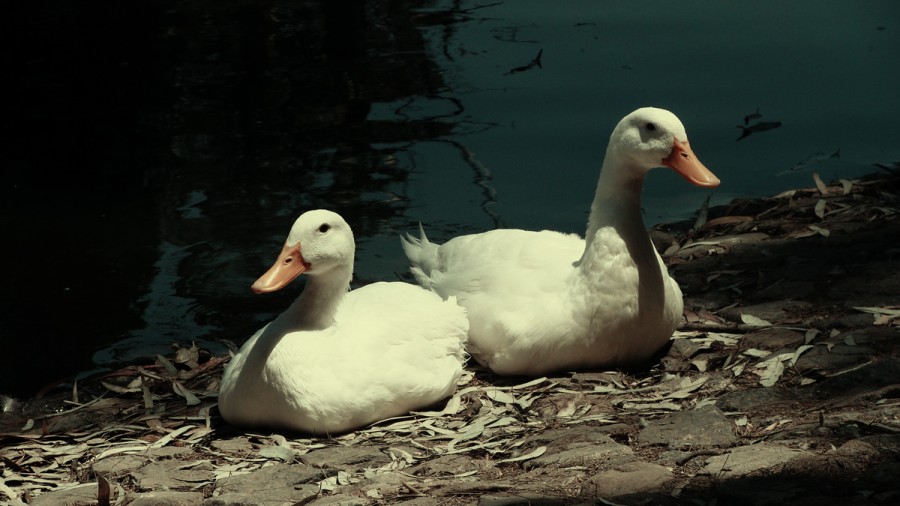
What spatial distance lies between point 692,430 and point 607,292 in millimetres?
1133

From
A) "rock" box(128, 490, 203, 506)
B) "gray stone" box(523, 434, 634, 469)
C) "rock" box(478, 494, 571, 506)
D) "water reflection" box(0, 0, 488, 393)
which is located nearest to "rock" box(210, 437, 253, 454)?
"rock" box(128, 490, 203, 506)

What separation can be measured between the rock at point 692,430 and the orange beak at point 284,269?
1.55 metres

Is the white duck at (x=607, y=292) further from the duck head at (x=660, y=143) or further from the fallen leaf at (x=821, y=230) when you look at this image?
the fallen leaf at (x=821, y=230)

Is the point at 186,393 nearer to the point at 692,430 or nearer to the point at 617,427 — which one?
the point at 617,427

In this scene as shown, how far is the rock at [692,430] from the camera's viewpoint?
415cm

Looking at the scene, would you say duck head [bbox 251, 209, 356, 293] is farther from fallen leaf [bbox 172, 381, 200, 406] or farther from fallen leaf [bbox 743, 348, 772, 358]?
fallen leaf [bbox 743, 348, 772, 358]

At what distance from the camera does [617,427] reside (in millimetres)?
4488

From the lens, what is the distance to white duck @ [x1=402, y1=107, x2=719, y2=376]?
5211mm

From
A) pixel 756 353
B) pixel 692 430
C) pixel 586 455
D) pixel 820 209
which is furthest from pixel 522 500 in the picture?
pixel 820 209

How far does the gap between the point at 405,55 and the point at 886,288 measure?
562 cm

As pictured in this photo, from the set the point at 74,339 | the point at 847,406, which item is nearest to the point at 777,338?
the point at 847,406

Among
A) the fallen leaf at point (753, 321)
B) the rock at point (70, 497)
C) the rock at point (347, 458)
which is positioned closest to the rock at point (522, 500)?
the rock at point (347, 458)

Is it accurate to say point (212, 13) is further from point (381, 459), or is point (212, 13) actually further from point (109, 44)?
point (381, 459)

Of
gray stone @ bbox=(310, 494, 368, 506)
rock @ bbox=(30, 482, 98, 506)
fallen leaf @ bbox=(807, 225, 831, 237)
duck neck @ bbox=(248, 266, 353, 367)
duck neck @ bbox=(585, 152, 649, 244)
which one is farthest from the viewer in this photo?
fallen leaf @ bbox=(807, 225, 831, 237)
